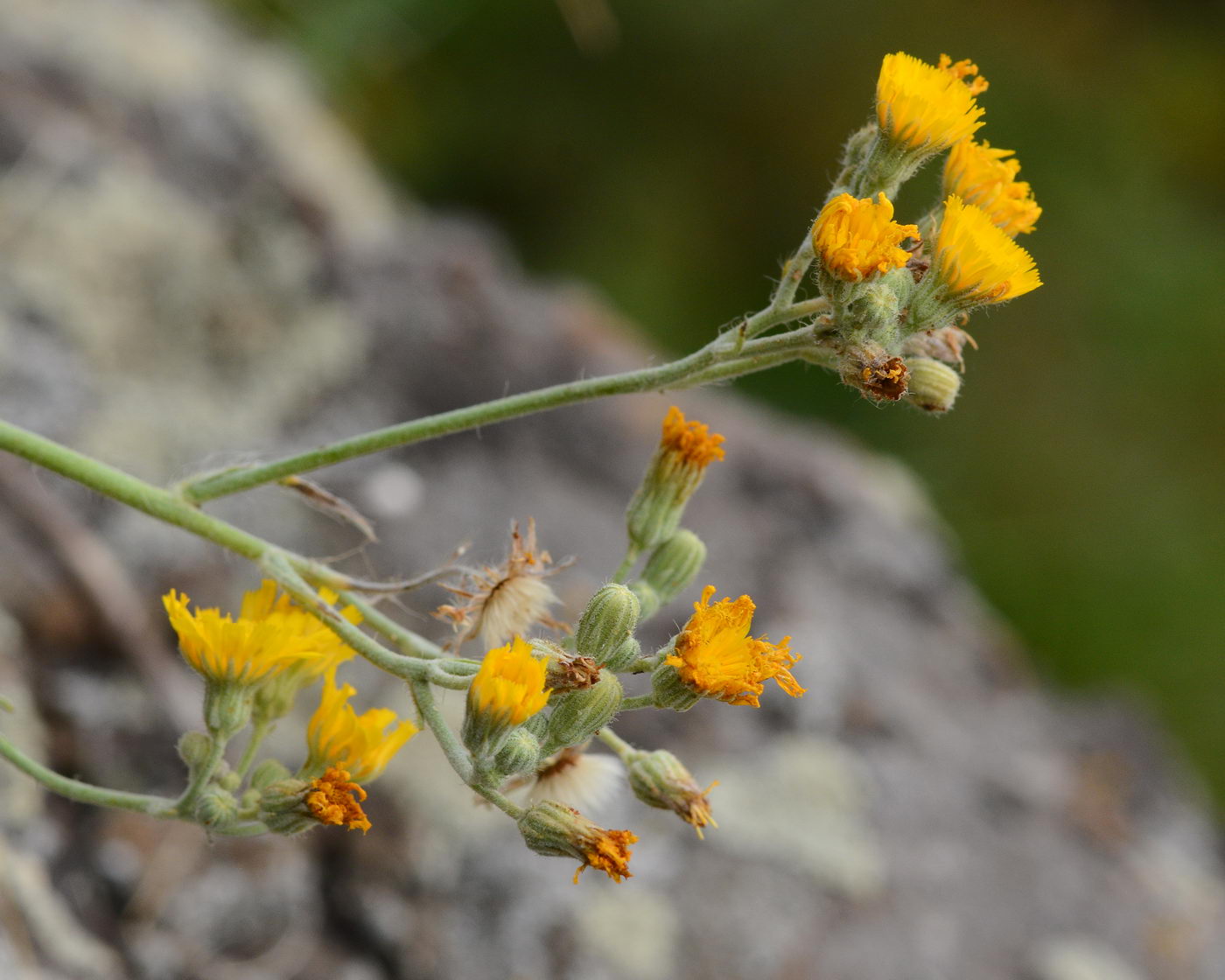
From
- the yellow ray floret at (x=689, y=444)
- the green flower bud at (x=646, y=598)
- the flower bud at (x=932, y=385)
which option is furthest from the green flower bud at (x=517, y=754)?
the flower bud at (x=932, y=385)

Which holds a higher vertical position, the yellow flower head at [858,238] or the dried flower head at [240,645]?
the yellow flower head at [858,238]

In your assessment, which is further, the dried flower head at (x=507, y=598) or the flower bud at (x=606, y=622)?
the dried flower head at (x=507, y=598)

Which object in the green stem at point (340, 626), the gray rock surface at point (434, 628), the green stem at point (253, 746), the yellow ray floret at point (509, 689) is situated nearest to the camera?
the yellow ray floret at point (509, 689)

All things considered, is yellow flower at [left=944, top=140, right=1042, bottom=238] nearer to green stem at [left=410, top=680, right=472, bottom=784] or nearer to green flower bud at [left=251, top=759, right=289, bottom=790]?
green stem at [left=410, top=680, right=472, bottom=784]

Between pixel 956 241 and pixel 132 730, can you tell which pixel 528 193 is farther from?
pixel 956 241

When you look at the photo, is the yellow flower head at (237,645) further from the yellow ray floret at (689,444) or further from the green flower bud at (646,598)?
the yellow ray floret at (689,444)

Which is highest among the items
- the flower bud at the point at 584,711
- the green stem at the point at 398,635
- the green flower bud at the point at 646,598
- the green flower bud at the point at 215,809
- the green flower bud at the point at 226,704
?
the green flower bud at the point at 646,598

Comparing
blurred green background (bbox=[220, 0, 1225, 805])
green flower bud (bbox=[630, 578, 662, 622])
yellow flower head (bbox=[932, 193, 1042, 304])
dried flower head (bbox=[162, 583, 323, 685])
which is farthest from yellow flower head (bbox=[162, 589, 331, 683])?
blurred green background (bbox=[220, 0, 1225, 805])
